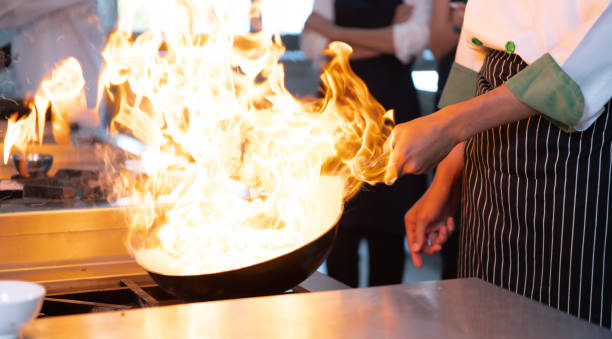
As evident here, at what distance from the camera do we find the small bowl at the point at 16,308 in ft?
1.93

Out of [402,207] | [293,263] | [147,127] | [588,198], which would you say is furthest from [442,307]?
[402,207]

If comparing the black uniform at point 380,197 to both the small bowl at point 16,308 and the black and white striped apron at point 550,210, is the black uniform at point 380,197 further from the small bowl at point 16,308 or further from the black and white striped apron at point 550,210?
the small bowl at point 16,308

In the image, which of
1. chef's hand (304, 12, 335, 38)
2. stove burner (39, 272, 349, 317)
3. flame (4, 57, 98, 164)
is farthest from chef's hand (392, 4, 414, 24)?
stove burner (39, 272, 349, 317)

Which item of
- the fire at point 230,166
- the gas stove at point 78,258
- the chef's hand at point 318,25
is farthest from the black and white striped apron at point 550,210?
the chef's hand at point 318,25

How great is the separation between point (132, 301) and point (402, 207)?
1.63 m

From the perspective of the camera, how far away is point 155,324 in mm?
695

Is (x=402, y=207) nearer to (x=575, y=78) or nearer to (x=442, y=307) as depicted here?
(x=575, y=78)

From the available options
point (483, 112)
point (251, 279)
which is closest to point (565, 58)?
point (483, 112)

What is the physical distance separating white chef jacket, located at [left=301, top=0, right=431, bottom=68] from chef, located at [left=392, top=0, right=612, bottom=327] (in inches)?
39.3

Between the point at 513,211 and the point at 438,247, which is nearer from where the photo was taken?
the point at 513,211

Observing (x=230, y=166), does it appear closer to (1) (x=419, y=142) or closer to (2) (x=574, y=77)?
(1) (x=419, y=142)

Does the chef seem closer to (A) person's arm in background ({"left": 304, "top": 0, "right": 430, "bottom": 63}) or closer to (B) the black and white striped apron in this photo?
(B) the black and white striped apron

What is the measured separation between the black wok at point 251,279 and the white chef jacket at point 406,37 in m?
1.54

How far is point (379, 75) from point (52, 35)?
1147 millimetres
